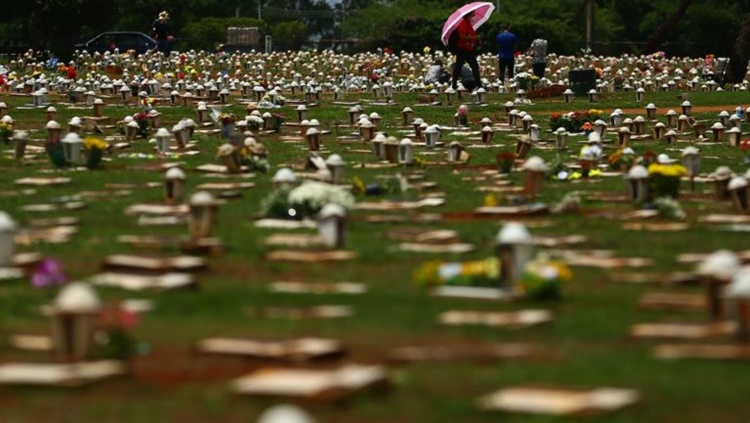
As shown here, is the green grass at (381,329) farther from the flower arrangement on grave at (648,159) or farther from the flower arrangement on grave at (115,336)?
the flower arrangement on grave at (648,159)

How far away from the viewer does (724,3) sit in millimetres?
84750

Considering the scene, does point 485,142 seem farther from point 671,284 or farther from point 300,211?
point 671,284

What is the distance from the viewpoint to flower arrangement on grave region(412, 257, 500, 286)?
11.4 m

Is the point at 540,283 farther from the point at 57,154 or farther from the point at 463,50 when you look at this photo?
the point at 463,50

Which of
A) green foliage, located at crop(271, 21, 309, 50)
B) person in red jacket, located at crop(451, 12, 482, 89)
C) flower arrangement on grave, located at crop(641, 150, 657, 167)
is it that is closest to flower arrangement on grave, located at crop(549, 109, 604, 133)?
flower arrangement on grave, located at crop(641, 150, 657, 167)

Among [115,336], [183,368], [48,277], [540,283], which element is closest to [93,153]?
[48,277]

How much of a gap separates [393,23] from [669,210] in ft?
179

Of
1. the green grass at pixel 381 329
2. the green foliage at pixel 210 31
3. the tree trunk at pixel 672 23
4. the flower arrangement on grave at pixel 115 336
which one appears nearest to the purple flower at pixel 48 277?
the green grass at pixel 381 329

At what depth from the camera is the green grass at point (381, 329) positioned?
8.39m

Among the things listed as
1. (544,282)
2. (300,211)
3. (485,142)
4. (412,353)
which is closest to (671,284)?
(544,282)

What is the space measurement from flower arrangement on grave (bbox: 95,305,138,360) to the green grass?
0.10 metres

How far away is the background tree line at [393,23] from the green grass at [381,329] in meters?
37.5

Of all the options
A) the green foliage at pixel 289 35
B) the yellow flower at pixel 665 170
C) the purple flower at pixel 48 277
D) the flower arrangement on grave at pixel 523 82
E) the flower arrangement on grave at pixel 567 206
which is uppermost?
the purple flower at pixel 48 277

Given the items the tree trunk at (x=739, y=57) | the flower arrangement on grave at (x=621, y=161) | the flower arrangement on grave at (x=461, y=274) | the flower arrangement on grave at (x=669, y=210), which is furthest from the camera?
the tree trunk at (x=739, y=57)
